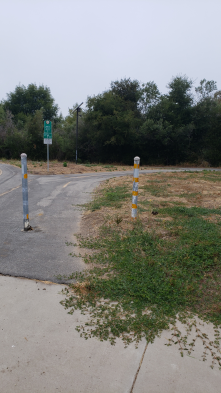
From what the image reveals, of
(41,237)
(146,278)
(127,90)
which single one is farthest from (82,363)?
(127,90)

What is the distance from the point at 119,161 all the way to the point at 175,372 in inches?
1209

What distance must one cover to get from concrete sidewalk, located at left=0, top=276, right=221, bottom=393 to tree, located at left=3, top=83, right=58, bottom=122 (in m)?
49.0

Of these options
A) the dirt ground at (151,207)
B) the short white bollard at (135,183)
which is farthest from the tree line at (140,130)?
the short white bollard at (135,183)

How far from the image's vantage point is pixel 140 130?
2997 cm

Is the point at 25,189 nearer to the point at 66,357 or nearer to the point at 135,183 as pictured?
the point at 135,183

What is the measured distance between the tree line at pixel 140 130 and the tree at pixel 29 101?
16.6 m

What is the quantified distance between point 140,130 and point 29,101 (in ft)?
90.4

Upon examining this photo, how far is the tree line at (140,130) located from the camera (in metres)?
29.9

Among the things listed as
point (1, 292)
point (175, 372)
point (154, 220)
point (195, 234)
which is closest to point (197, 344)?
point (175, 372)

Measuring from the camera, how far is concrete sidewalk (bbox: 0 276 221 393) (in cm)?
221

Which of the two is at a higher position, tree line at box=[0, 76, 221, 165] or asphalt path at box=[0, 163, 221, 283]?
tree line at box=[0, 76, 221, 165]

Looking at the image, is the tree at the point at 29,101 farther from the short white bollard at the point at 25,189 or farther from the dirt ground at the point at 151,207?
the short white bollard at the point at 25,189

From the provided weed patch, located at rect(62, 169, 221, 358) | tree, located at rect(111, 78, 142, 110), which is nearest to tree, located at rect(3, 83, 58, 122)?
tree, located at rect(111, 78, 142, 110)

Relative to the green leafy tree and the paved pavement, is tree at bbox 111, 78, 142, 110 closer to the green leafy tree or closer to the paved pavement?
the green leafy tree
